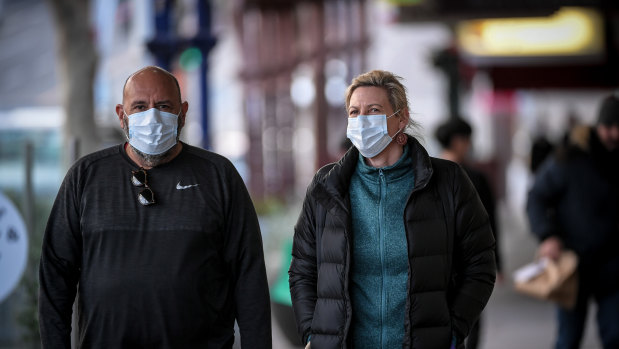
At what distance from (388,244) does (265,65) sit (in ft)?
51.9

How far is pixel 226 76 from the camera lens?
131 ft

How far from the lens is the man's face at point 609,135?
5.67 metres

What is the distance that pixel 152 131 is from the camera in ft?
10.6

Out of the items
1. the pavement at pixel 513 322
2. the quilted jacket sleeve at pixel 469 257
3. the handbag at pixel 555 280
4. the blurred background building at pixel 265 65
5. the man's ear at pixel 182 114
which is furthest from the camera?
the pavement at pixel 513 322

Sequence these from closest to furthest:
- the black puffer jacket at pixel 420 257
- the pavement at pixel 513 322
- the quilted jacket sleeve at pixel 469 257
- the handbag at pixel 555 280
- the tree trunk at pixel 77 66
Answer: the black puffer jacket at pixel 420 257, the quilted jacket sleeve at pixel 469 257, the handbag at pixel 555 280, the pavement at pixel 513 322, the tree trunk at pixel 77 66

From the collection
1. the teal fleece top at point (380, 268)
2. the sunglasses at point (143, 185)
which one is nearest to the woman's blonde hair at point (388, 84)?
the teal fleece top at point (380, 268)

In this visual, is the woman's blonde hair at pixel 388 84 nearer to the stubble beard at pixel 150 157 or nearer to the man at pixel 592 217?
the stubble beard at pixel 150 157

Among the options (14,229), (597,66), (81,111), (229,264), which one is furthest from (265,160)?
(229,264)

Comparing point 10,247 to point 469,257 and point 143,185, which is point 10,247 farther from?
point 469,257

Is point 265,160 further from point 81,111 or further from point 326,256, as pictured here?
point 326,256

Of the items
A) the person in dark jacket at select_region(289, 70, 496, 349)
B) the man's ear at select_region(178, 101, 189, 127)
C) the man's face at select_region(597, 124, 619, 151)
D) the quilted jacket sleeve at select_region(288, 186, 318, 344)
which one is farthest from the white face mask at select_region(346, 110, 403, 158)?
the man's face at select_region(597, 124, 619, 151)

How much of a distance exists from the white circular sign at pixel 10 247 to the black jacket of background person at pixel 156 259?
6.74 ft

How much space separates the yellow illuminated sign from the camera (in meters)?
12.0

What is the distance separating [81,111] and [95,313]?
5.69 m
